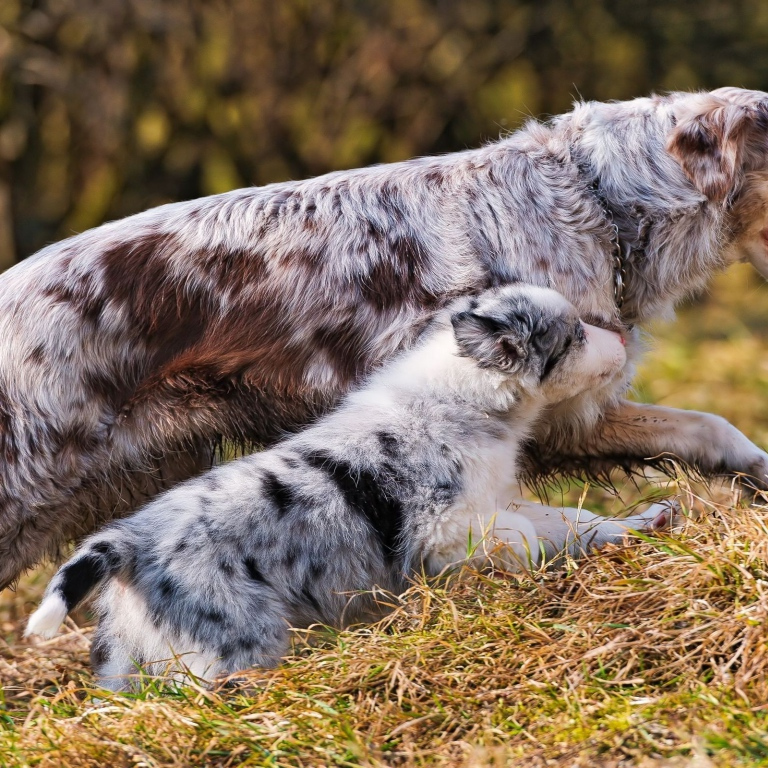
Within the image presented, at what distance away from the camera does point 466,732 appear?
2.73 metres

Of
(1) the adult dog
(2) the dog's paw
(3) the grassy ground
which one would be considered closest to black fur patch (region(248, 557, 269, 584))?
(3) the grassy ground

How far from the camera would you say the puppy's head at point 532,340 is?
3.49 meters

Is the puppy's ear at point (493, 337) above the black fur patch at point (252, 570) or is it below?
above

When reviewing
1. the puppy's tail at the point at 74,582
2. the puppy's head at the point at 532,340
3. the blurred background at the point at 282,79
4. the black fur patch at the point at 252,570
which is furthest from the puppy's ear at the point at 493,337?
the blurred background at the point at 282,79

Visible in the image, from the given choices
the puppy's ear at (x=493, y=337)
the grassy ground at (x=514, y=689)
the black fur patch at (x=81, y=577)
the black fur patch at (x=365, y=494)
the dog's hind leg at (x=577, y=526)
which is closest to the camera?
the grassy ground at (x=514, y=689)

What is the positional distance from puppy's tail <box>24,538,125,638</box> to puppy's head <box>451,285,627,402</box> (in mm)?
1254

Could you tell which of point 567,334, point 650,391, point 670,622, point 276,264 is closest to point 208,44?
point 650,391

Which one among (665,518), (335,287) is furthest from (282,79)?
(665,518)

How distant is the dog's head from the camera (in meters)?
3.96

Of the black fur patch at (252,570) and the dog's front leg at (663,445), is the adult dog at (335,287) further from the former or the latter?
the black fur patch at (252,570)

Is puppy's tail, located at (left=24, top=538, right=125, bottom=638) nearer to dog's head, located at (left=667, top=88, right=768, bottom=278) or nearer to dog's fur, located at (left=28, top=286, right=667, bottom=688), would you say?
dog's fur, located at (left=28, top=286, right=667, bottom=688)

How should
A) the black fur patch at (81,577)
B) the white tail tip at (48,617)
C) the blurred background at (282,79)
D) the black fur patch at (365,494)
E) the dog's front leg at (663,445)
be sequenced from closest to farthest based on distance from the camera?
1. the white tail tip at (48,617)
2. the black fur patch at (81,577)
3. the black fur patch at (365,494)
4. the dog's front leg at (663,445)
5. the blurred background at (282,79)

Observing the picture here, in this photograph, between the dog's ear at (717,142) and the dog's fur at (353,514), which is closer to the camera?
the dog's fur at (353,514)

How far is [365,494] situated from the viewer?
327 cm
